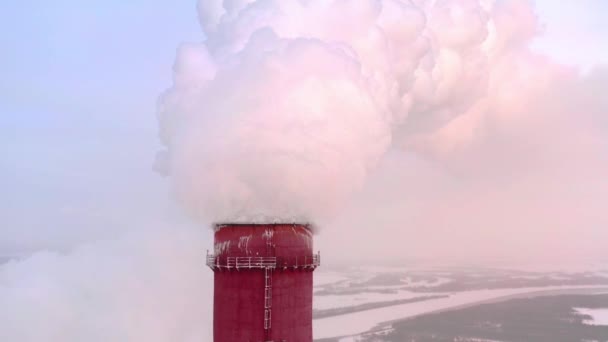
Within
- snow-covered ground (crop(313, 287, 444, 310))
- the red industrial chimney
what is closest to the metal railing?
the red industrial chimney

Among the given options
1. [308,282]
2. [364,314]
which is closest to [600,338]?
[364,314]

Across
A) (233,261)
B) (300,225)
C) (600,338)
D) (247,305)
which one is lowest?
(600,338)

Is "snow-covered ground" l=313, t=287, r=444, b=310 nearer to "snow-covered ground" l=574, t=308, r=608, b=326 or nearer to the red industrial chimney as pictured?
"snow-covered ground" l=574, t=308, r=608, b=326

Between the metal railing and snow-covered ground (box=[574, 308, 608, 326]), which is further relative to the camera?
snow-covered ground (box=[574, 308, 608, 326])

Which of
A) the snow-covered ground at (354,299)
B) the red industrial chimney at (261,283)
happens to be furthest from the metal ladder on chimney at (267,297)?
the snow-covered ground at (354,299)

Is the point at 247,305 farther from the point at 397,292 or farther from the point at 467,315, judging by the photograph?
the point at 397,292
